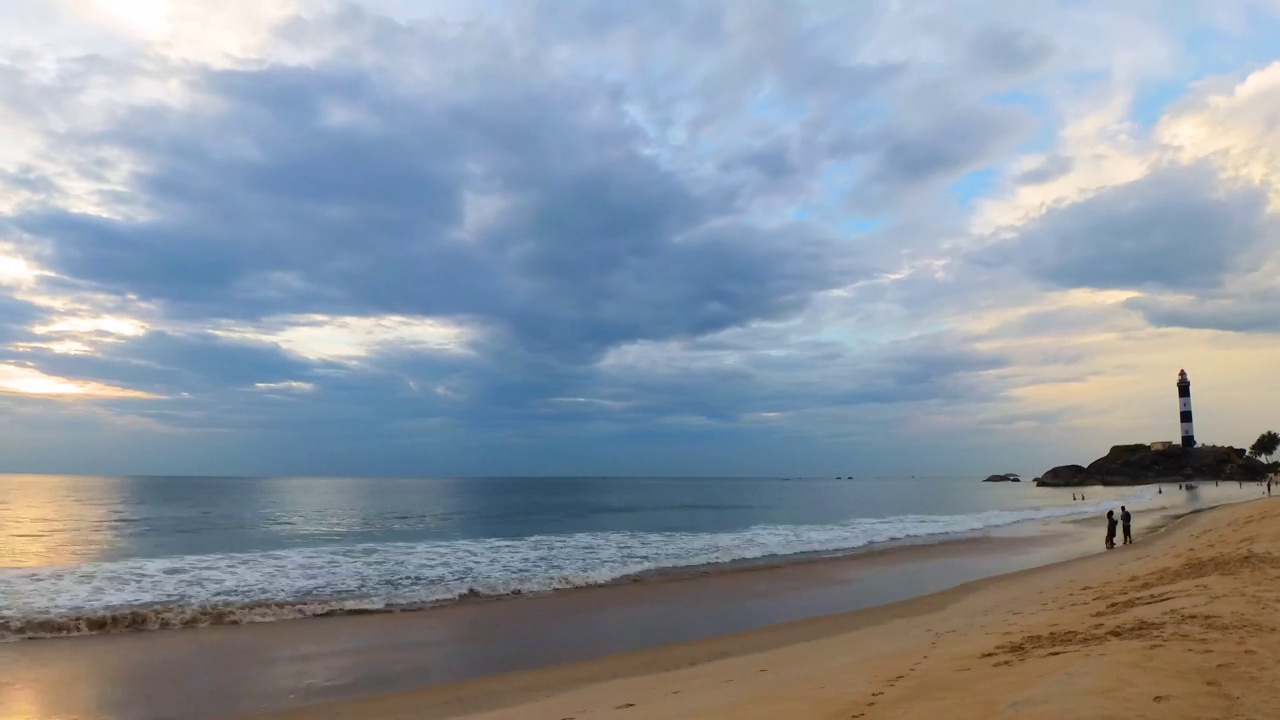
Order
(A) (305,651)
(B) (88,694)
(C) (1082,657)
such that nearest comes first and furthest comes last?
(C) (1082,657)
(B) (88,694)
(A) (305,651)

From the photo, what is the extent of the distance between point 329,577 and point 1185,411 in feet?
438

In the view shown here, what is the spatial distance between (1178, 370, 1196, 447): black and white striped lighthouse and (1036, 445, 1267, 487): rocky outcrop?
1.47m

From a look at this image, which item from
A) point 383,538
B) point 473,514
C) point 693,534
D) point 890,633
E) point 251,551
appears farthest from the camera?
point 473,514

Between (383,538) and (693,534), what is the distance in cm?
1655

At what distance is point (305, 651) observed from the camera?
1349cm

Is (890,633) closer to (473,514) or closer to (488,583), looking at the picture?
(488,583)

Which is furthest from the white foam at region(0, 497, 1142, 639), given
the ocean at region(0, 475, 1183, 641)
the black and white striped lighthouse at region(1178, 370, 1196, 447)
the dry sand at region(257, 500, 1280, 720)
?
the black and white striped lighthouse at region(1178, 370, 1196, 447)

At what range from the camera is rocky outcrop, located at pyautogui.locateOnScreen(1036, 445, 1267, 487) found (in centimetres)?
10819

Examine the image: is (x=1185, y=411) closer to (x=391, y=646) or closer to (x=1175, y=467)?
(x=1175, y=467)

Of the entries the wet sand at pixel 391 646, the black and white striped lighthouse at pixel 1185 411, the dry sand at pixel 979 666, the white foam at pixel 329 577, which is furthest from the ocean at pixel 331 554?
the black and white striped lighthouse at pixel 1185 411

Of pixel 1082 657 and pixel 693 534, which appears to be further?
pixel 693 534

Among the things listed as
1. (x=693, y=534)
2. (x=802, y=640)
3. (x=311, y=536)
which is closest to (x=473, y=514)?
(x=311, y=536)

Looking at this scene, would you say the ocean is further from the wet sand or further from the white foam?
the wet sand

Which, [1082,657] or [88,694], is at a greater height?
[1082,657]
